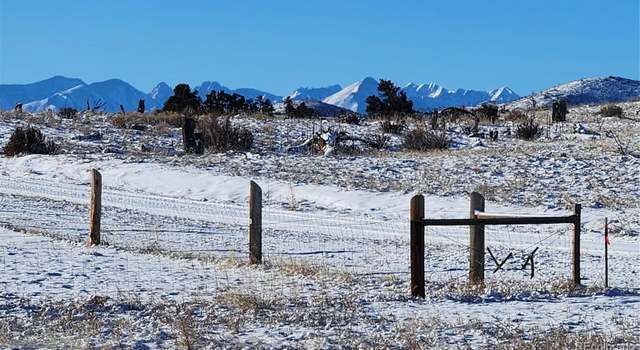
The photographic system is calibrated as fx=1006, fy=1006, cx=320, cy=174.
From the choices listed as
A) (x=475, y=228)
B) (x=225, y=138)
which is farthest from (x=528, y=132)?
(x=475, y=228)

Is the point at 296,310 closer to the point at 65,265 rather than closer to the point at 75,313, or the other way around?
the point at 75,313

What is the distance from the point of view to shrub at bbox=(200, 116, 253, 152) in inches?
1291

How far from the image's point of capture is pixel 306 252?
14.8 metres

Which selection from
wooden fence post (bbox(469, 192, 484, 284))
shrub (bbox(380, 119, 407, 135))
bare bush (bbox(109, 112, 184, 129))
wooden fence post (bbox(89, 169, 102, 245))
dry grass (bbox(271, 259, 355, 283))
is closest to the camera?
wooden fence post (bbox(469, 192, 484, 284))

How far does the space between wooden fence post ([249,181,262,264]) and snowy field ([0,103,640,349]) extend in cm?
19

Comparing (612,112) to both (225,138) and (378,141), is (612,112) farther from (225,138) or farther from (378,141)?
(225,138)

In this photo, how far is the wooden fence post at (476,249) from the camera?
11609mm

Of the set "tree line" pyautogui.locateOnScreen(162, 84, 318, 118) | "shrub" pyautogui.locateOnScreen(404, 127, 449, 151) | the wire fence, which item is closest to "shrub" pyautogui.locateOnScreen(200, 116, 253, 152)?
"shrub" pyautogui.locateOnScreen(404, 127, 449, 151)

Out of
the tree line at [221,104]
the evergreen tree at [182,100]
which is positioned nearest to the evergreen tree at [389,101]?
the tree line at [221,104]

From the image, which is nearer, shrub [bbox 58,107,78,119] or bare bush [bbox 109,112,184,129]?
bare bush [bbox 109,112,184,129]

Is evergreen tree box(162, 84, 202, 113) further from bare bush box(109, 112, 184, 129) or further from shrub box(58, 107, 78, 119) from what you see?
bare bush box(109, 112, 184, 129)

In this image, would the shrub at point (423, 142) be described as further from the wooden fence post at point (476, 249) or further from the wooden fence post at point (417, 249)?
the wooden fence post at point (417, 249)

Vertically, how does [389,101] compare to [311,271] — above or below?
above

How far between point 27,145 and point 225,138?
6.28m
